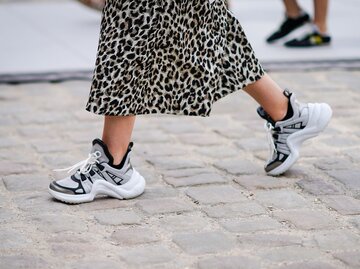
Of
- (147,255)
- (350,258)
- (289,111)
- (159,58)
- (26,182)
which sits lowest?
(26,182)

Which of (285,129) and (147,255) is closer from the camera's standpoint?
(147,255)

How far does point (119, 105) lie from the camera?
351 centimetres

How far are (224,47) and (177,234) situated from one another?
0.89 m

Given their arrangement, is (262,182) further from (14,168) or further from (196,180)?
(14,168)

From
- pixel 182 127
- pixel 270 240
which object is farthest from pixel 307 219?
pixel 182 127

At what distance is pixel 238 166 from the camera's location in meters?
4.07

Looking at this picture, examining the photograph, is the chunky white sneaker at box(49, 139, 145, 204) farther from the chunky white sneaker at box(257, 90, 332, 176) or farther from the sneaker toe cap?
the chunky white sneaker at box(257, 90, 332, 176)

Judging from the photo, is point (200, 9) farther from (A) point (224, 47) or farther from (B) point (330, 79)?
Answer: (B) point (330, 79)

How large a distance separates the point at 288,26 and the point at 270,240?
375cm

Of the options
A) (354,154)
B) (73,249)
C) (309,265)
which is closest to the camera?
(309,265)

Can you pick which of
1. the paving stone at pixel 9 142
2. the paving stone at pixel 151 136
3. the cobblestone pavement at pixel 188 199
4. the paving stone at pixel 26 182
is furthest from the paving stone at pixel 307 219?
the paving stone at pixel 9 142

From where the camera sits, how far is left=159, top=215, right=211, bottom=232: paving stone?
10.8 ft

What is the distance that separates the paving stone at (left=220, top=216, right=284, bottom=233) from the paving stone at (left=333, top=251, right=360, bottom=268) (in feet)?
1.09

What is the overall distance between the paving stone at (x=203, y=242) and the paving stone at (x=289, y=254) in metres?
0.14
